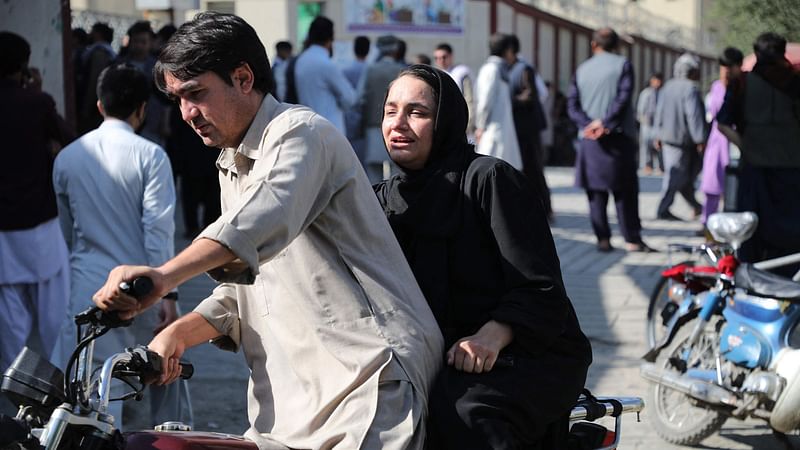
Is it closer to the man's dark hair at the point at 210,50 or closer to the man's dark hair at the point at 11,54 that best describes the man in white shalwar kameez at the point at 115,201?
the man's dark hair at the point at 11,54

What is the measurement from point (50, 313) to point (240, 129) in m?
4.04

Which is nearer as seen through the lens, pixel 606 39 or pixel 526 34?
pixel 606 39

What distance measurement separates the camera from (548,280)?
2.93m

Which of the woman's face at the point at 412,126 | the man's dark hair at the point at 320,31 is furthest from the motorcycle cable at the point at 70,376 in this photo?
the man's dark hair at the point at 320,31

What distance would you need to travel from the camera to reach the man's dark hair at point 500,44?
12.2 meters

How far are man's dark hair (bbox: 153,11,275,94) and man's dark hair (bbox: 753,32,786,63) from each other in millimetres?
5775

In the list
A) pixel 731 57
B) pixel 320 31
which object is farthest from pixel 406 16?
pixel 731 57

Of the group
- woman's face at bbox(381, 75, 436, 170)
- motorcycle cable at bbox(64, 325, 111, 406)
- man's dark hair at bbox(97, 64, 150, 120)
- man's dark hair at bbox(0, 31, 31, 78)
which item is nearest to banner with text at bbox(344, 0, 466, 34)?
man's dark hair at bbox(0, 31, 31, 78)

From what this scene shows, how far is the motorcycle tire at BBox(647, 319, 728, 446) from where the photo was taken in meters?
6.05

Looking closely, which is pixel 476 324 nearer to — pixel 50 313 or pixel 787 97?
pixel 50 313

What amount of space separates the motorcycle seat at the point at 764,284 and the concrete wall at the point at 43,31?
4.76m

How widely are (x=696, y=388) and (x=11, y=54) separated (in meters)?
3.71

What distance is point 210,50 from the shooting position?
2676 mm

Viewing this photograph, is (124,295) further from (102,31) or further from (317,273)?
(102,31)
